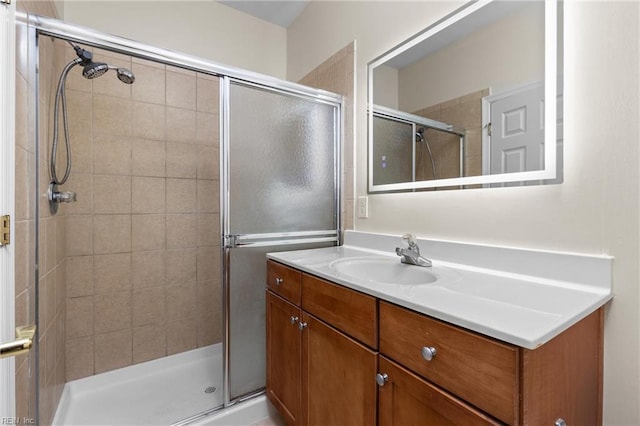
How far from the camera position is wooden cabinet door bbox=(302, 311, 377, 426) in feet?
3.00

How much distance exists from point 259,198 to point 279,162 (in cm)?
24

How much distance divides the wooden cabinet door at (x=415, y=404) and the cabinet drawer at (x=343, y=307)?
95 millimetres

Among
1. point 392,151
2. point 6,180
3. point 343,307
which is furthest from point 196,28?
point 343,307

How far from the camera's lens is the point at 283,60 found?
8.32 ft

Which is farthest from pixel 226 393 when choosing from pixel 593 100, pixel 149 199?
pixel 593 100

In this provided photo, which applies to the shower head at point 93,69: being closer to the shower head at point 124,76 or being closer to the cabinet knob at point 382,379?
the shower head at point 124,76

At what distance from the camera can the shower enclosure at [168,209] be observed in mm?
1405

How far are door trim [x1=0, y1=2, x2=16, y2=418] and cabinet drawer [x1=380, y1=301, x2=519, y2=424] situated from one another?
Result: 0.92m

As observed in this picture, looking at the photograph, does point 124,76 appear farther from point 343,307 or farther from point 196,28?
point 343,307

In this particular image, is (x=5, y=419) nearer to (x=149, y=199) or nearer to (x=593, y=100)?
(x=149, y=199)

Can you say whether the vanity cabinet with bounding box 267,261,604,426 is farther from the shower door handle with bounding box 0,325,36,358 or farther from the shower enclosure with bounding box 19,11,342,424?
the shower door handle with bounding box 0,325,36,358

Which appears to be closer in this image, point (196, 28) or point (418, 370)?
point (418, 370)

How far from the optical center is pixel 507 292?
842 millimetres

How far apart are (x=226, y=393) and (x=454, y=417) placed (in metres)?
1.22
